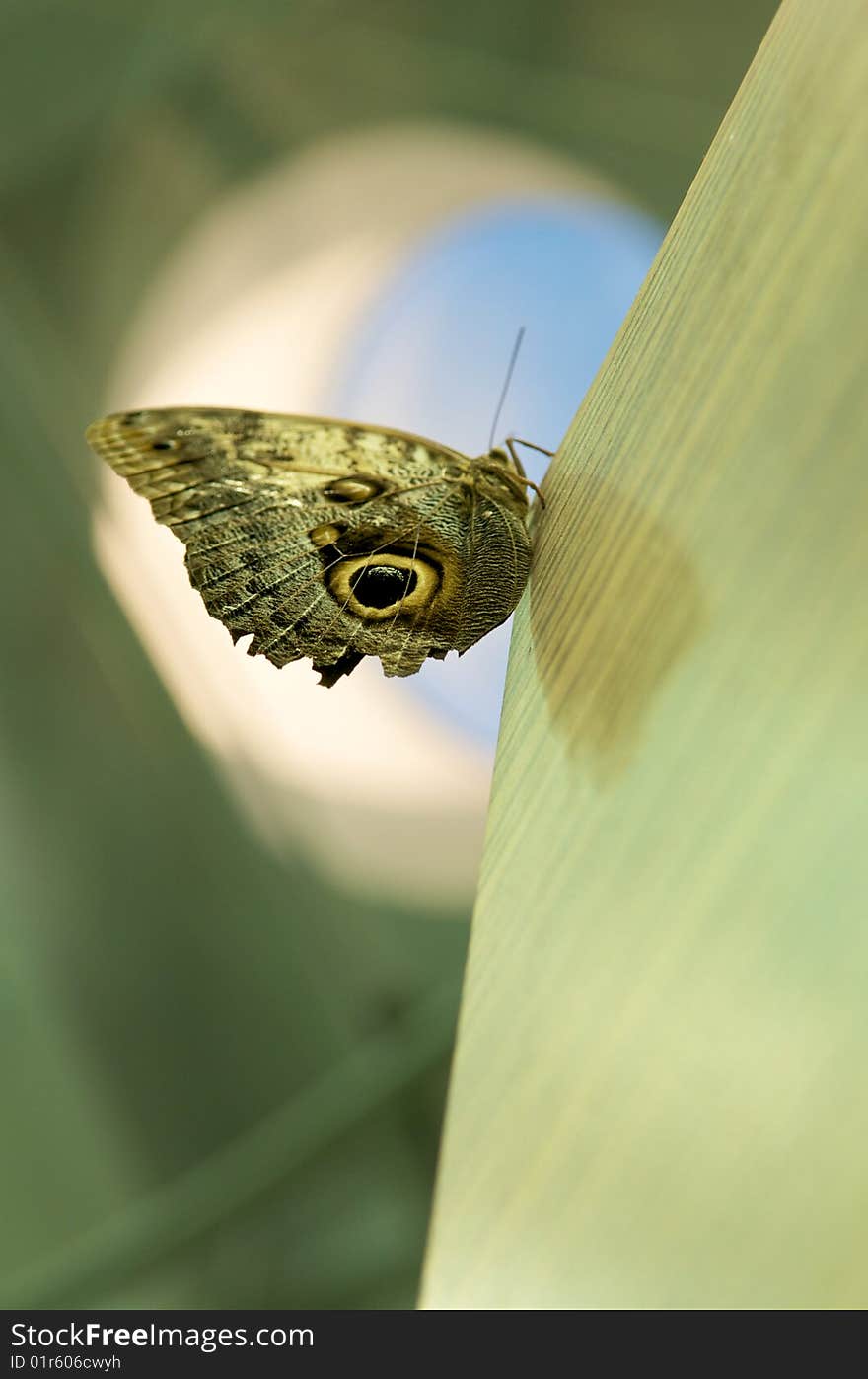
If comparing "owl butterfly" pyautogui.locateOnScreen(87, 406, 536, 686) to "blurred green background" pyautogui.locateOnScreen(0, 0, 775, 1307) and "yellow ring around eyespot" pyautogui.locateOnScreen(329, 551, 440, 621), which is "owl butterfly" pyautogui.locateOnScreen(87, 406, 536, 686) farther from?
"blurred green background" pyautogui.locateOnScreen(0, 0, 775, 1307)

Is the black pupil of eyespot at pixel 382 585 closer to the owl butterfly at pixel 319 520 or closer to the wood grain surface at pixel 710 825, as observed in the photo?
the owl butterfly at pixel 319 520

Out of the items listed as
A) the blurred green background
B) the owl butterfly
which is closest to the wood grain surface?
the owl butterfly

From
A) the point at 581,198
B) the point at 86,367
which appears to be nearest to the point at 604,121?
the point at 581,198

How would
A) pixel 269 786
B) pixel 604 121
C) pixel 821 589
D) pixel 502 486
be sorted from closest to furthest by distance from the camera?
pixel 821 589
pixel 502 486
pixel 604 121
pixel 269 786

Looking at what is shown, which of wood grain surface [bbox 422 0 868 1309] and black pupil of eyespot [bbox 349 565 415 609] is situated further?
black pupil of eyespot [bbox 349 565 415 609]

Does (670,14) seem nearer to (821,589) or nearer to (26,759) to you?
(26,759)

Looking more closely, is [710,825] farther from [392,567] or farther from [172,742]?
[172,742]

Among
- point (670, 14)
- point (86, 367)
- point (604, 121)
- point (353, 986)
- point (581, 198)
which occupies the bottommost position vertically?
point (353, 986)

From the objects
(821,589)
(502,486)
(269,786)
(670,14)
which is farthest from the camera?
(269,786)
